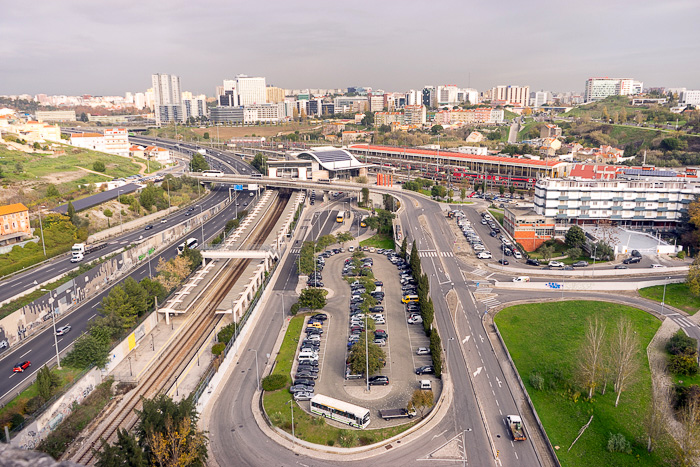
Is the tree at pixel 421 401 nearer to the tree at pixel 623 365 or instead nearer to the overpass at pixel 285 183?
the tree at pixel 623 365

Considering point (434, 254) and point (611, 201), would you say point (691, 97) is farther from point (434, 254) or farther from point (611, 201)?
point (434, 254)

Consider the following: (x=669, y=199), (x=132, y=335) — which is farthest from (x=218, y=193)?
(x=669, y=199)

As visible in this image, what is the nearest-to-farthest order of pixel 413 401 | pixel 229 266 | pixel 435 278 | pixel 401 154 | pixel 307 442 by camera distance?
pixel 307 442 < pixel 413 401 < pixel 435 278 < pixel 229 266 < pixel 401 154

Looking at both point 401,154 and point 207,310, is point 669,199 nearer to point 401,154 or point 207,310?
point 207,310

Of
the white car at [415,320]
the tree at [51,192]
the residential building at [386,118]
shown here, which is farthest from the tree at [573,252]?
the residential building at [386,118]

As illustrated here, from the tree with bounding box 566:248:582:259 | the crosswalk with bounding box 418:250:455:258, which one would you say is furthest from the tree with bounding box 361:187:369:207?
the tree with bounding box 566:248:582:259

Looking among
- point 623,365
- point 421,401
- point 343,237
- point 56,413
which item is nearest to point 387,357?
point 421,401
